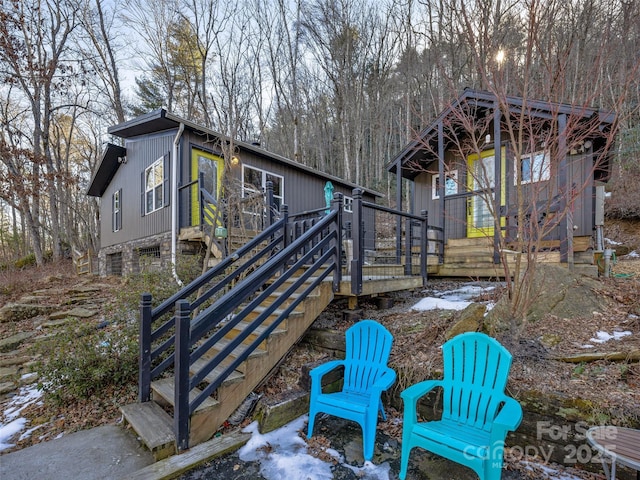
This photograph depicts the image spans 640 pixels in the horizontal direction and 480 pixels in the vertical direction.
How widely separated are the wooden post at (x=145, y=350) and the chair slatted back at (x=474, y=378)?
2.61 meters

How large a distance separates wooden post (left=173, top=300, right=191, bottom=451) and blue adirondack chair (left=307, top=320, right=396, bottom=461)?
0.99 m

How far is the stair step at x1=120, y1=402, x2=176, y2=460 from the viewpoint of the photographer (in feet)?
7.94

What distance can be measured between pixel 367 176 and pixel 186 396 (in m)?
16.5

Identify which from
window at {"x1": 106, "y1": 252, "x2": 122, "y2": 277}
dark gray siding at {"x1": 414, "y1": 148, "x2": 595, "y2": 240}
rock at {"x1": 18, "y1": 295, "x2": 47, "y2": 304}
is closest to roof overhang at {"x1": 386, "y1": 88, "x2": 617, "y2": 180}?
dark gray siding at {"x1": 414, "y1": 148, "x2": 595, "y2": 240}

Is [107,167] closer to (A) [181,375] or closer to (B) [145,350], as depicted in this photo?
(B) [145,350]

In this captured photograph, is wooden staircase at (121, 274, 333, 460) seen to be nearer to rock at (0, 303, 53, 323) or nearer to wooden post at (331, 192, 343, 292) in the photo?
wooden post at (331, 192, 343, 292)

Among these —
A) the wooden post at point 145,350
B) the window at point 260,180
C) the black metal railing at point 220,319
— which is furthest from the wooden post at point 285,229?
the window at point 260,180

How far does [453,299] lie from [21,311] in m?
8.46

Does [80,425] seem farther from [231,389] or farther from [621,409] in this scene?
[621,409]

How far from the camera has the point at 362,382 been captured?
10.1 ft

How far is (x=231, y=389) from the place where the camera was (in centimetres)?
289

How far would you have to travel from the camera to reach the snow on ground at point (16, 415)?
9.80 ft

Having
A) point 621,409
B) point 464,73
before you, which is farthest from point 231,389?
point 464,73

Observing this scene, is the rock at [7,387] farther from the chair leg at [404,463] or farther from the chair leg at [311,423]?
the chair leg at [404,463]
